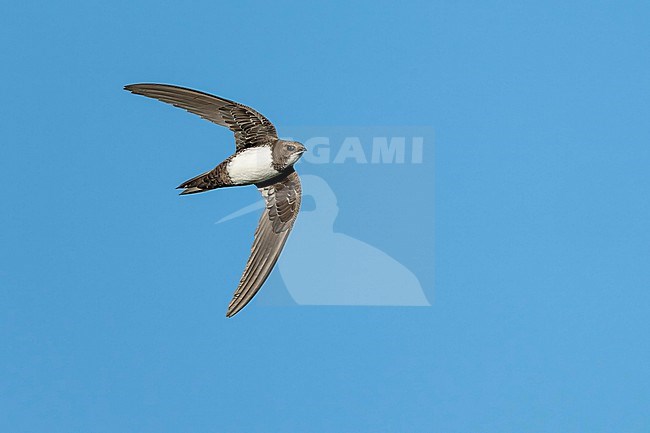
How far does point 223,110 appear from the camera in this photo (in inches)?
206

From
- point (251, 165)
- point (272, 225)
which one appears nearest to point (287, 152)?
point (251, 165)

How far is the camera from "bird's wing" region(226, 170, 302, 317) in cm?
541

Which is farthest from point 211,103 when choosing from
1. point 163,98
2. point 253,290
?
point 253,290

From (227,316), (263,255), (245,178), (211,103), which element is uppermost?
(211,103)

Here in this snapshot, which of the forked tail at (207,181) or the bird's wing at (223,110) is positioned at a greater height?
the bird's wing at (223,110)

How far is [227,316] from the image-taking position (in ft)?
16.6

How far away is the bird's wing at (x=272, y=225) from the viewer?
17.8 feet

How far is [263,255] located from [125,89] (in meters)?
1.13

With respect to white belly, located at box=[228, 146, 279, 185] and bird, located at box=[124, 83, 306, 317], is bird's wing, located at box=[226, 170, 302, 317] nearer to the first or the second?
bird, located at box=[124, 83, 306, 317]

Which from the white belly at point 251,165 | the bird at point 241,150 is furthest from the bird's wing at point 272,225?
the white belly at point 251,165

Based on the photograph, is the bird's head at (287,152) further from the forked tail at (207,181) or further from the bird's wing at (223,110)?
the forked tail at (207,181)

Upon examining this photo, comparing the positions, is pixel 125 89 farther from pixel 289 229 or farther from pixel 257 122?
pixel 289 229

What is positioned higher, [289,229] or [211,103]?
[211,103]

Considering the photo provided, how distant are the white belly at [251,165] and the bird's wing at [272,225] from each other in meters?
0.21
